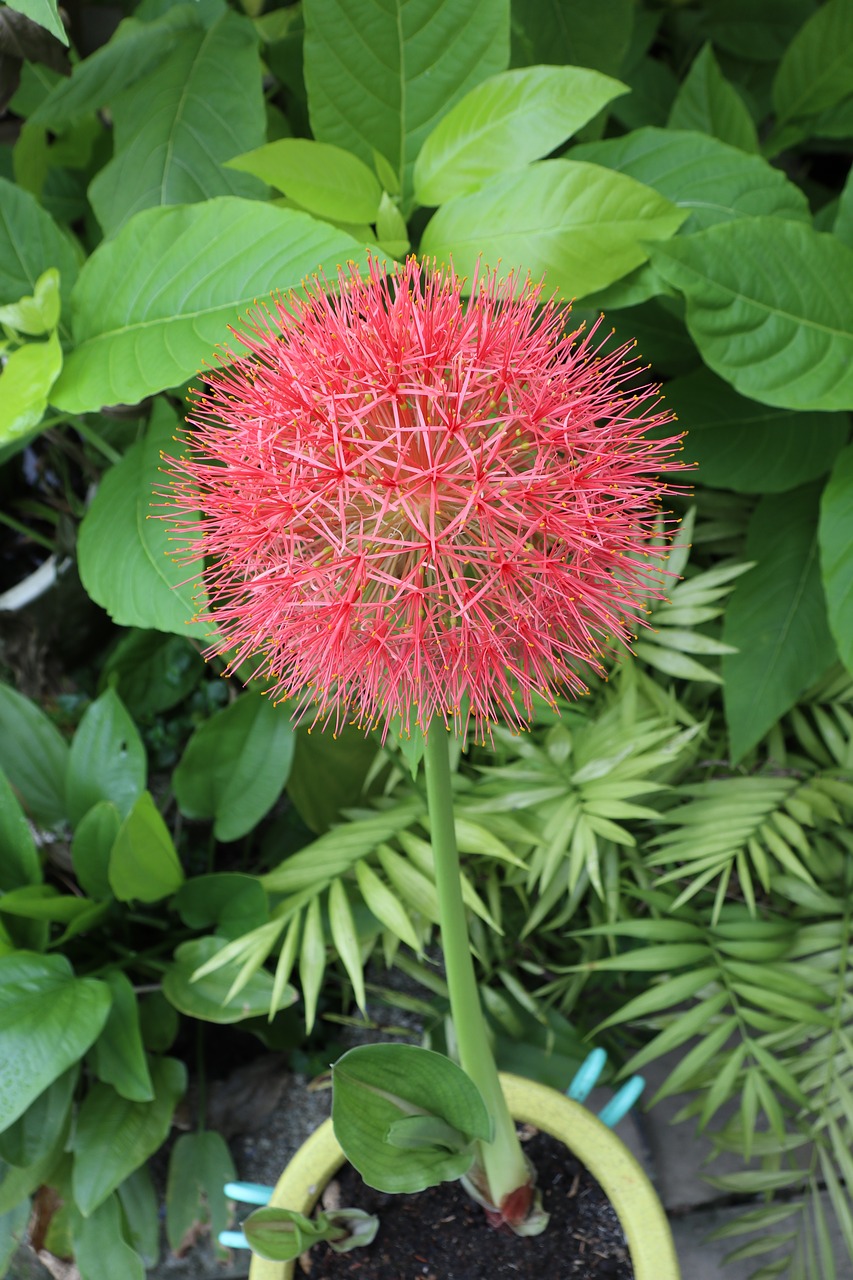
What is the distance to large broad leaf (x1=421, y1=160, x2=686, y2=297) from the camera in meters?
0.69

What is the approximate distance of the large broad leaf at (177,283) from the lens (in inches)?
24.8

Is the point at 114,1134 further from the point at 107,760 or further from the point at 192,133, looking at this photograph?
the point at 192,133

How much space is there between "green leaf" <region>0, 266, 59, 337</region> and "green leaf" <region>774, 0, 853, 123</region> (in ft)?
2.58

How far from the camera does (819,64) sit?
3.22 feet

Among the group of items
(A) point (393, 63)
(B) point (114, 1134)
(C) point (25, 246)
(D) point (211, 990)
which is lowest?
(B) point (114, 1134)

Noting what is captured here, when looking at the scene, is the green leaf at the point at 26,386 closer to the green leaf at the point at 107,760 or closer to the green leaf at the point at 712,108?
the green leaf at the point at 107,760

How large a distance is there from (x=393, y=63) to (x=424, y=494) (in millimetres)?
502

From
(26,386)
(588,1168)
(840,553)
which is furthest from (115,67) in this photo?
(588,1168)

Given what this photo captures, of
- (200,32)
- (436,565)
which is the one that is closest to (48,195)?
(200,32)

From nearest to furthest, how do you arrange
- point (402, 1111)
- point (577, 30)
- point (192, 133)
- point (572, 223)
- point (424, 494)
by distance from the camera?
point (424, 494) → point (402, 1111) → point (572, 223) → point (192, 133) → point (577, 30)

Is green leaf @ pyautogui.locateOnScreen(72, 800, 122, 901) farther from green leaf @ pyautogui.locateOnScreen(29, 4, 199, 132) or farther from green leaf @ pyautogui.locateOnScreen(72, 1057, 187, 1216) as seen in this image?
green leaf @ pyautogui.locateOnScreen(29, 4, 199, 132)

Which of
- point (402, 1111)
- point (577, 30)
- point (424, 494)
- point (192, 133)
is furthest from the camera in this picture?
point (577, 30)

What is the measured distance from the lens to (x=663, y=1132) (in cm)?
101

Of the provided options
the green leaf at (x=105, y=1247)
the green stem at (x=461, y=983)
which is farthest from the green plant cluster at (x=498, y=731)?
the green stem at (x=461, y=983)
